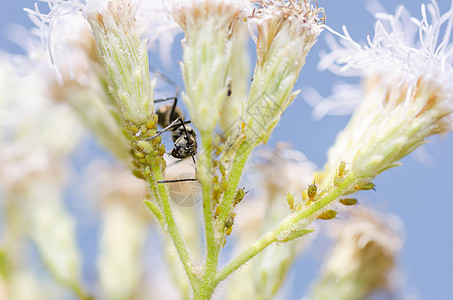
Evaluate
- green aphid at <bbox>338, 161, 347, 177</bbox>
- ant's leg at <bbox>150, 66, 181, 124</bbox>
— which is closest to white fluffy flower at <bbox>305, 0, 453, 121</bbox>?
green aphid at <bbox>338, 161, 347, 177</bbox>

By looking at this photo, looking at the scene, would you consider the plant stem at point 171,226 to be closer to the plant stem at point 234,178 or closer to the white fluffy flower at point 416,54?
the plant stem at point 234,178

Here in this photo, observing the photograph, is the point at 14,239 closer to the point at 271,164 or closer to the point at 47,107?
the point at 47,107

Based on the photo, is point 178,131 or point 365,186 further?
point 178,131

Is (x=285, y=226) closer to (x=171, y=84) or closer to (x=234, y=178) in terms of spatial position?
(x=234, y=178)

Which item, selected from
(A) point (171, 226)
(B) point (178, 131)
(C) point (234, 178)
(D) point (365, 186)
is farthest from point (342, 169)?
(B) point (178, 131)

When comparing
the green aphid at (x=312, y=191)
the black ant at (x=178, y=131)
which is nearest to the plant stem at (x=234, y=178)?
the green aphid at (x=312, y=191)

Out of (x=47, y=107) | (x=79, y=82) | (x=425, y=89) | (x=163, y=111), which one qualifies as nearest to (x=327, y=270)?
(x=163, y=111)
